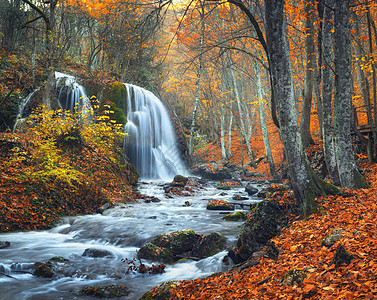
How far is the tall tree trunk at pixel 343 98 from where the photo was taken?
21.1 ft

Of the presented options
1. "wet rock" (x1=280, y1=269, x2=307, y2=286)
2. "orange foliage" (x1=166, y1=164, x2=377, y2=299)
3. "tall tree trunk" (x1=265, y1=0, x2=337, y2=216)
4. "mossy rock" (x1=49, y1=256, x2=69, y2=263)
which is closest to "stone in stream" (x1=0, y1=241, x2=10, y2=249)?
"mossy rock" (x1=49, y1=256, x2=69, y2=263)

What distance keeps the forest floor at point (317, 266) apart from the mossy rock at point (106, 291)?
30.2 inches

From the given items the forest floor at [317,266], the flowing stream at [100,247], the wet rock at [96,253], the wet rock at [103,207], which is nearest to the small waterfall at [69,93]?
the wet rock at [103,207]

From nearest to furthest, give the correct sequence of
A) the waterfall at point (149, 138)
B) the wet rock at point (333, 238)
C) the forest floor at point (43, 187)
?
the wet rock at point (333, 238), the forest floor at point (43, 187), the waterfall at point (149, 138)

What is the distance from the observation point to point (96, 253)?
19.9ft

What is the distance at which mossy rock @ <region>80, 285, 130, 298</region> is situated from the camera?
14.7 ft

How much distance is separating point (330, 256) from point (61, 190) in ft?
27.5

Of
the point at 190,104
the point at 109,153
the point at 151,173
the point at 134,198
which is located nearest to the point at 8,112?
the point at 109,153

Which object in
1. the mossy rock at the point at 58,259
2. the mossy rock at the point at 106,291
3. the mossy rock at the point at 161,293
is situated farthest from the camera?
the mossy rock at the point at 58,259

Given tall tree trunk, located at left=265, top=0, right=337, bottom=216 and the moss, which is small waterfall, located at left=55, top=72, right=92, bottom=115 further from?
tall tree trunk, located at left=265, top=0, right=337, bottom=216

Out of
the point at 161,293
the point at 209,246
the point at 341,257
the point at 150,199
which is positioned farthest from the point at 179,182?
the point at 341,257

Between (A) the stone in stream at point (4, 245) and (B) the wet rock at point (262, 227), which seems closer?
(B) the wet rock at point (262, 227)

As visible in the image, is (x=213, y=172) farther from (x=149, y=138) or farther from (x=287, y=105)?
(x=287, y=105)

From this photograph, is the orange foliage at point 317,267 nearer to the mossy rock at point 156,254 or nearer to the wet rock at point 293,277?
the wet rock at point 293,277
